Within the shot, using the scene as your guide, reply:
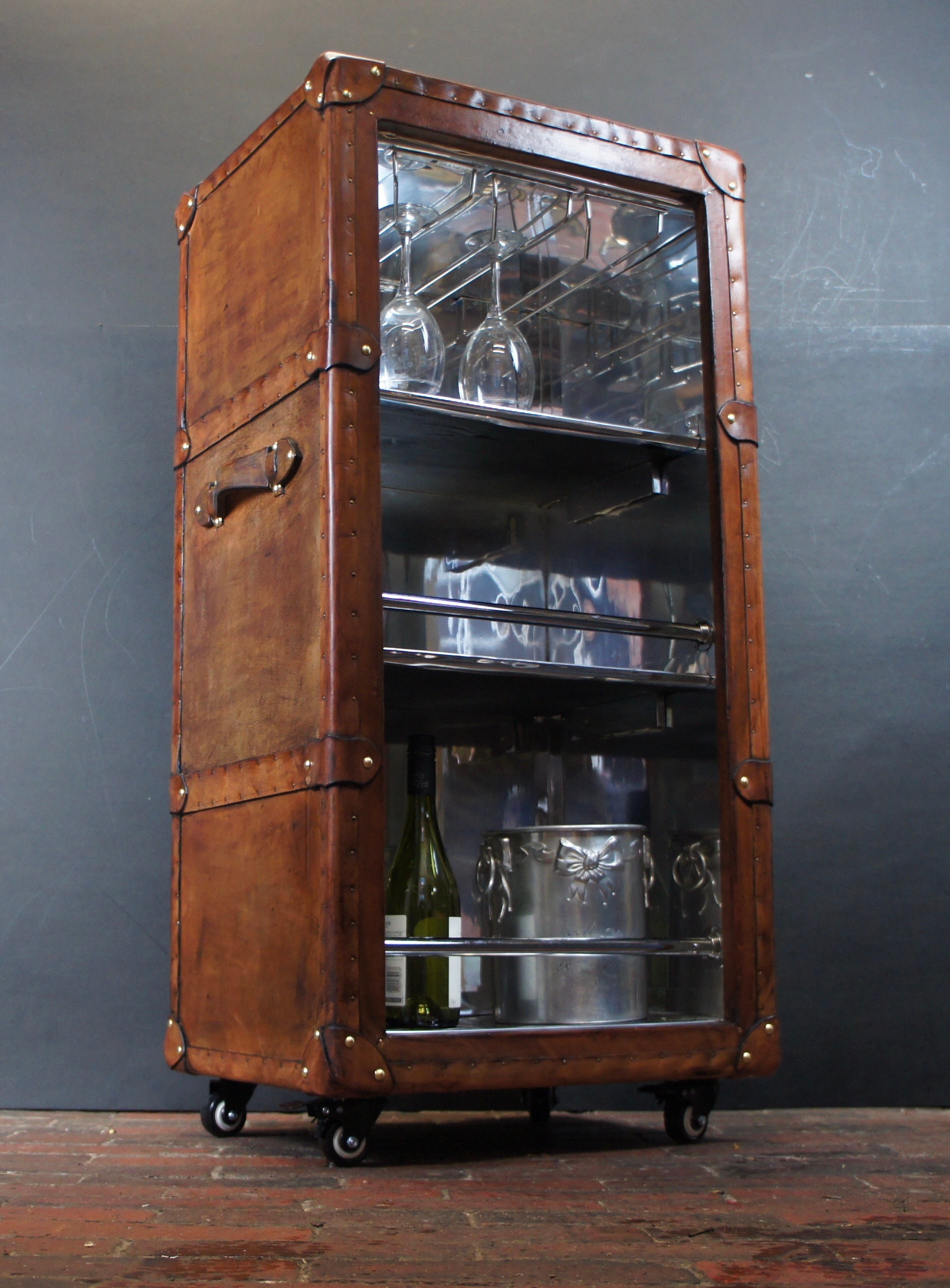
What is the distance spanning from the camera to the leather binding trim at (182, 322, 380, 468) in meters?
1.48

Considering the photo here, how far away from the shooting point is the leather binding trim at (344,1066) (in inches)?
53.5

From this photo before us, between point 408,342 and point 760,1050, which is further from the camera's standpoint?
point 408,342

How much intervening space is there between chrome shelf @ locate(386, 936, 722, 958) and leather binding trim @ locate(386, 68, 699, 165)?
38.7 inches

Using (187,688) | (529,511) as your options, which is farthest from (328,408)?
(529,511)

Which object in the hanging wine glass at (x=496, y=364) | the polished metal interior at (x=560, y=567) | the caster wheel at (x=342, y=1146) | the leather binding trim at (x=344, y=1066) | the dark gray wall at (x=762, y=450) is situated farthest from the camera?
the dark gray wall at (x=762, y=450)

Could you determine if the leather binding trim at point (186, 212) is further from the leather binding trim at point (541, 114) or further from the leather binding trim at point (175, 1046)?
the leather binding trim at point (175, 1046)

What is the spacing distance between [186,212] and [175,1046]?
1115 millimetres

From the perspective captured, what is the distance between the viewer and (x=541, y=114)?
66.5 inches

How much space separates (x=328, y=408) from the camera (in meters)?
1.47

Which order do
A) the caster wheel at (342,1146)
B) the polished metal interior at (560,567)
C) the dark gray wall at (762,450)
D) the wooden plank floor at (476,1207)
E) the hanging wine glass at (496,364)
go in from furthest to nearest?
the dark gray wall at (762,450), the hanging wine glass at (496,364), the polished metal interior at (560,567), the caster wheel at (342,1146), the wooden plank floor at (476,1207)

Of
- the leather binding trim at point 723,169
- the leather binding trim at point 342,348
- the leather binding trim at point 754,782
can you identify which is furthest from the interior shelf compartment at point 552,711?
the leather binding trim at point 723,169

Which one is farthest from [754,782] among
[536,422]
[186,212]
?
[186,212]

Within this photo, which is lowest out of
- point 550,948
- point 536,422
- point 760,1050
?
point 760,1050

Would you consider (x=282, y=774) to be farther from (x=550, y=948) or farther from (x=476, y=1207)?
(x=476, y=1207)
